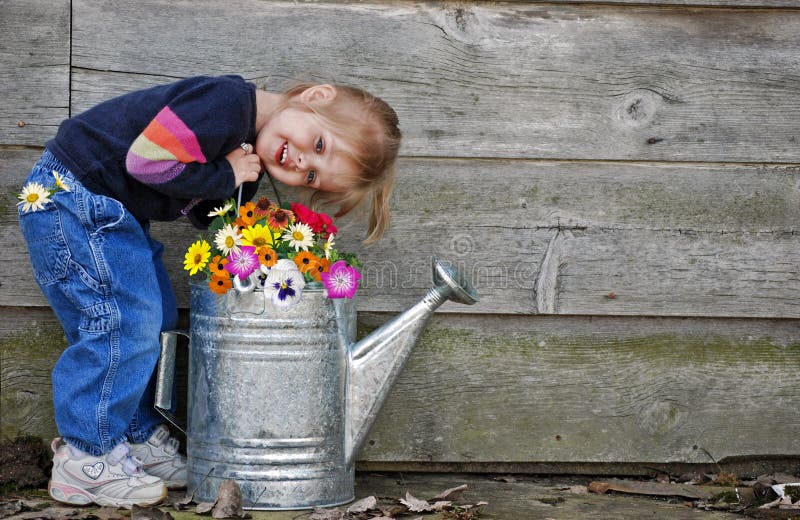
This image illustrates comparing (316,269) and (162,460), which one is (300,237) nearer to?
(316,269)

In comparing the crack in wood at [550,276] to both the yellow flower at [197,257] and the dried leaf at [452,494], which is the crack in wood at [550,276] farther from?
the yellow flower at [197,257]

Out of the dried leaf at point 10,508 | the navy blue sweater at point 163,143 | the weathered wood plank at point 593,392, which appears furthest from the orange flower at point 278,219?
the dried leaf at point 10,508

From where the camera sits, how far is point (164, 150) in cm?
199

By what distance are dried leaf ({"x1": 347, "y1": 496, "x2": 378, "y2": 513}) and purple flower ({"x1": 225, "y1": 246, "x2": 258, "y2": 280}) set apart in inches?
22.6

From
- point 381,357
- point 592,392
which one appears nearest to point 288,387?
point 381,357

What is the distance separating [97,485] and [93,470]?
0.12 feet

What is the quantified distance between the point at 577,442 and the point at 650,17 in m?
1.17

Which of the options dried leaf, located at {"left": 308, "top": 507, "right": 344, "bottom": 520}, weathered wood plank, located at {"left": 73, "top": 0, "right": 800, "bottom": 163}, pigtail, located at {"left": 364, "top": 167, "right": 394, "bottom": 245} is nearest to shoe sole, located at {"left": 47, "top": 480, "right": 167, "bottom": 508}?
dried leaf, located at {"left": 308, "top": 507, "right": 344, "bottom": 520}

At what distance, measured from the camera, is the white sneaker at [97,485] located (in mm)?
2072

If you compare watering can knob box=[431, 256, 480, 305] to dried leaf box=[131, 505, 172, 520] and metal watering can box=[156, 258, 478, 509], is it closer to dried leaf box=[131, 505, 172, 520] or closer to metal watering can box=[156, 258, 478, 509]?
metal watering can box=[156, 258, 478, 509]

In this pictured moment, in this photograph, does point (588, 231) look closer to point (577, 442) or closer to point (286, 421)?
point (577, 442)

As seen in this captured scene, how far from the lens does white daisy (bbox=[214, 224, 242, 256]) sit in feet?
6.72

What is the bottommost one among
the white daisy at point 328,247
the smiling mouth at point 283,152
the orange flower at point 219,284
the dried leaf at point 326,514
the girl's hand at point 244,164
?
the dried leaf at point 326,514

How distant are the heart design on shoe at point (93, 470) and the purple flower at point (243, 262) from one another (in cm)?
55
